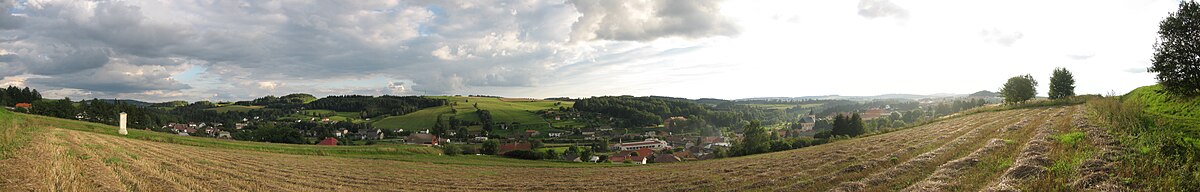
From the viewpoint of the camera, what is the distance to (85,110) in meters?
82.9

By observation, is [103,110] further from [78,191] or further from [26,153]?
[78,191]

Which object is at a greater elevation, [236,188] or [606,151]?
[236,188]

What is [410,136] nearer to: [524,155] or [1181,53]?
[524,155]

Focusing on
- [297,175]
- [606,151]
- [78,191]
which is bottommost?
[606,151]

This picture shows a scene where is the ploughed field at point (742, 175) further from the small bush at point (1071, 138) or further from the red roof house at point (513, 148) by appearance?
the red roof house at point (513, 148)

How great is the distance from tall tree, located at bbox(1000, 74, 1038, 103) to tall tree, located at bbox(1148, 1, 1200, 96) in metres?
40.7

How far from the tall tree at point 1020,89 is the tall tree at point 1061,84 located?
4.96 ft

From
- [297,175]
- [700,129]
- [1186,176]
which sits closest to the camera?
[1186,176]

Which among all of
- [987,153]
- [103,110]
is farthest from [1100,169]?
[103,110]

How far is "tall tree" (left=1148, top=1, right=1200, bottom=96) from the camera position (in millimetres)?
17062

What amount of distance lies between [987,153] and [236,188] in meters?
21.5

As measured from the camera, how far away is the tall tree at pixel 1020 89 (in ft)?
172

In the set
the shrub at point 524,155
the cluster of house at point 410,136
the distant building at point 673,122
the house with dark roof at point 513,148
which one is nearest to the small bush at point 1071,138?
the shrub at point 524,155

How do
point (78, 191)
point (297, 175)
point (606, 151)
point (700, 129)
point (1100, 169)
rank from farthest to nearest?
point (700, 129) → point (606, 151) → point (297, 175) → point (78, 191) → point (1100, 169)
